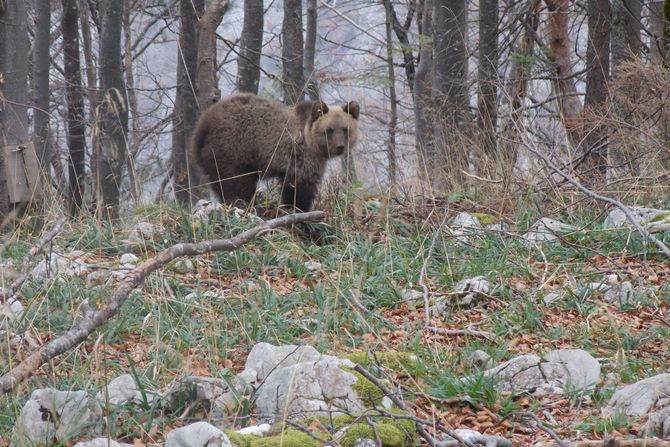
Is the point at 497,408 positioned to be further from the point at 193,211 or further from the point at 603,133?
the point at 603,133

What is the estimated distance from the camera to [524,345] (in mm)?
4723

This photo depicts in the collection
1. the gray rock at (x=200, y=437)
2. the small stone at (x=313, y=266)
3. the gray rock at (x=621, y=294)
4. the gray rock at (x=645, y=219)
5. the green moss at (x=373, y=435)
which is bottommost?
the green moss at (x=373, y=435)

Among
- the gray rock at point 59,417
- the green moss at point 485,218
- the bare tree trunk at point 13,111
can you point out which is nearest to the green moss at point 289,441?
the gray rock at point 59,417

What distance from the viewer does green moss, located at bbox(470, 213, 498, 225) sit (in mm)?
7217

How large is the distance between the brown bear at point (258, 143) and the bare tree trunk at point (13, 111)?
1.86 m

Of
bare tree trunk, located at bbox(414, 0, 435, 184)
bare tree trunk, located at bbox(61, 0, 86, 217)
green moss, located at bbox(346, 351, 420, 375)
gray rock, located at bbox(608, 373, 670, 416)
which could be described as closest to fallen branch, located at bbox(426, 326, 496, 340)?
green moss, located at bbox(346, 351, 420, 375)

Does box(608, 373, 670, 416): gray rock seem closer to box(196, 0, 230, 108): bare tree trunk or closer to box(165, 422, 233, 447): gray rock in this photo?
box(165, 422, 233, 447): gray rock

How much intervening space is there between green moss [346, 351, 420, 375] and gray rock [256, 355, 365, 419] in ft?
1.08

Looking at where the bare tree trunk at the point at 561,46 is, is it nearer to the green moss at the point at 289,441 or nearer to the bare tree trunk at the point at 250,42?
the bare tree trunk at the point at 250,42

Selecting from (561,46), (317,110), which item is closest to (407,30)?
(561,46)

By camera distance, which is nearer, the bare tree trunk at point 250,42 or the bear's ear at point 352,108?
the bear's ear at point 352,108

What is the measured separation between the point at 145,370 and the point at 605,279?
10.1 ft

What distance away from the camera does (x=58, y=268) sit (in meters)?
5.74

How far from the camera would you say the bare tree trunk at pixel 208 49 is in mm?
9227
